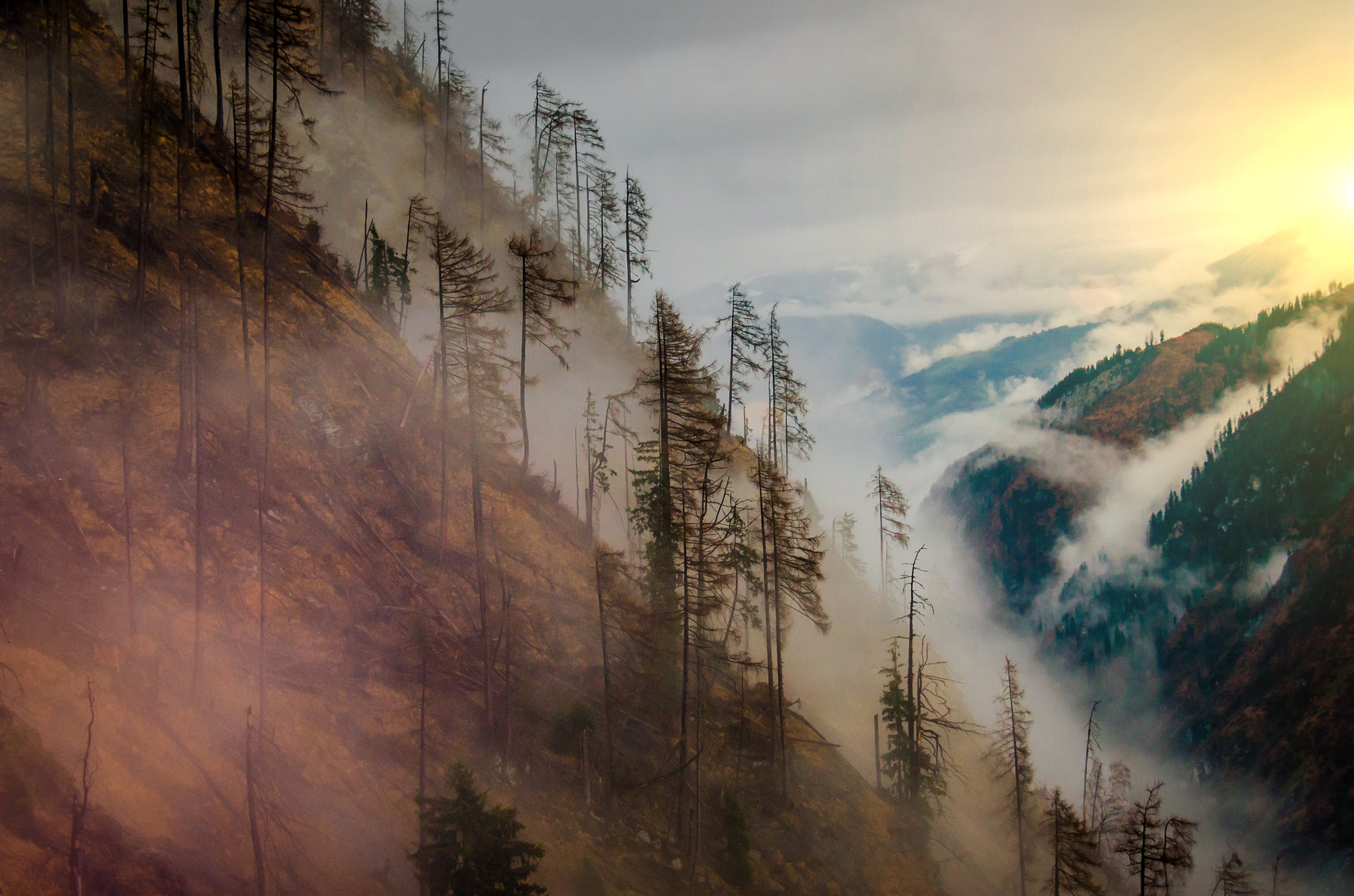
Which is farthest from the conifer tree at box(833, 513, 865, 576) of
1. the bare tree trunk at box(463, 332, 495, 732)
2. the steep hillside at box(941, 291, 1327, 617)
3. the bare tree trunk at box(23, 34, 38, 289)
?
the steep hillside at box(941, 291, 1327, 617)

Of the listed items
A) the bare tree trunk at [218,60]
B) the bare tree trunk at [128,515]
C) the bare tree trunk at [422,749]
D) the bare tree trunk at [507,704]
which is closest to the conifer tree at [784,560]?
the bare tree trunk at [507,704]

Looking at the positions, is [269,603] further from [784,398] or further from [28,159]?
[784,398]

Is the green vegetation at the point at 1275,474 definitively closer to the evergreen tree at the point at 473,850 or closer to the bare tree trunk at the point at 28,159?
the evergreen tree at the point at 473,850

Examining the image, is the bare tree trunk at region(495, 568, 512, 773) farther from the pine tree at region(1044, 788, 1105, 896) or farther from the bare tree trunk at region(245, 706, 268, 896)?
the pine tree at region(1044, 788, 1105, 896)

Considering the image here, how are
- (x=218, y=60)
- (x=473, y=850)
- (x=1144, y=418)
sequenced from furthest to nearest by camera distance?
(x=1144, y=418) → (x=218, y=60) → (x=473, y=850)

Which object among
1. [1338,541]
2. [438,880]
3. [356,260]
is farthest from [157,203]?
[1338,541]

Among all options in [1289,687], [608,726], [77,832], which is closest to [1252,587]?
[1289,687]
